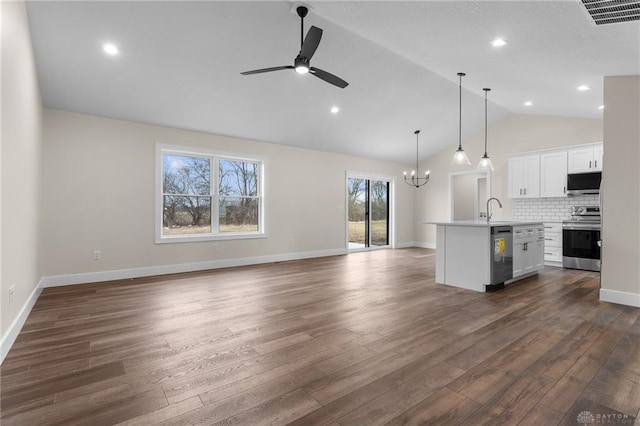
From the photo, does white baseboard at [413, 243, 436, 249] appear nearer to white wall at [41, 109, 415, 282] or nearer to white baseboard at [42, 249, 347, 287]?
white baseboard at [42, 249, 347, 287]

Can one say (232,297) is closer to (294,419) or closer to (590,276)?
(294,419)

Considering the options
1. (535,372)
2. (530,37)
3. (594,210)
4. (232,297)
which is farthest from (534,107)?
(232,297)

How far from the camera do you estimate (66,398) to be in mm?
→ 1870

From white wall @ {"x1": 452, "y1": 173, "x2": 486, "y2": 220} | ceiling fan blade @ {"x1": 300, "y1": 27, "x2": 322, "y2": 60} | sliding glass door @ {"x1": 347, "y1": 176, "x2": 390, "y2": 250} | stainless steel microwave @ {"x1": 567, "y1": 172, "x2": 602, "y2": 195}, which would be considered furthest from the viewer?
white wall @ {"x1": 452, "y1": 173, "x2": 486, "y2": 220}

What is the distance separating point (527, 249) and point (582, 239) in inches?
64.1

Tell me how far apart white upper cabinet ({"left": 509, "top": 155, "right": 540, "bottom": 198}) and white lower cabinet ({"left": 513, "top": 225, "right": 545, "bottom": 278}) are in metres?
1.67

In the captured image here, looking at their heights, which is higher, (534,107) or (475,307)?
(534,107)

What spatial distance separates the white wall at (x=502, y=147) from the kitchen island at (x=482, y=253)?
2790 millimetres

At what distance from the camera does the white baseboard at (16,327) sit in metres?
2.39

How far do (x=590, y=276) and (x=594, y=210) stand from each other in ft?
4.55

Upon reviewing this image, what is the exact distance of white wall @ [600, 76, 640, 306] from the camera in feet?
12.1

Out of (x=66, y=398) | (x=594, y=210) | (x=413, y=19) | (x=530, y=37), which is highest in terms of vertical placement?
(x=413, y=19)

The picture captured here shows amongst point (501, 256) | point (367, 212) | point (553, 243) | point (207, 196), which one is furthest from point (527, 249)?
point (207, 196)

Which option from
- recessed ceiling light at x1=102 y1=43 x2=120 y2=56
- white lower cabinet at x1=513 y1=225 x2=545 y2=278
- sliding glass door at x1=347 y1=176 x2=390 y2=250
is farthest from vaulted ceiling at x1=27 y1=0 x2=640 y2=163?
sliding glass door at x1=347 y1=176 x2=390 y2=250
